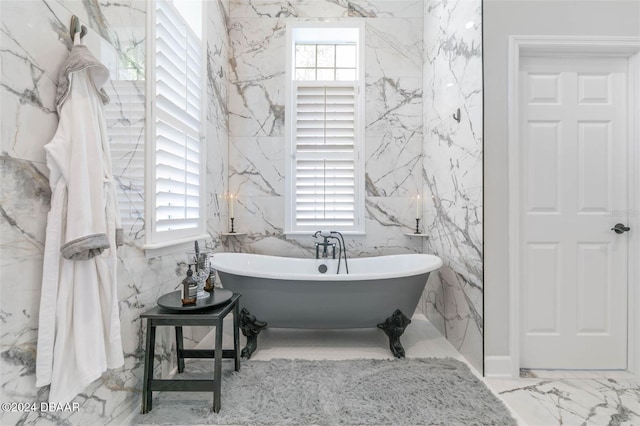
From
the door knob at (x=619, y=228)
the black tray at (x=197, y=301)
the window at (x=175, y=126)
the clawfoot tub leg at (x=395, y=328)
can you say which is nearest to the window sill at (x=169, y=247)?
the window at (x=175, y=126)

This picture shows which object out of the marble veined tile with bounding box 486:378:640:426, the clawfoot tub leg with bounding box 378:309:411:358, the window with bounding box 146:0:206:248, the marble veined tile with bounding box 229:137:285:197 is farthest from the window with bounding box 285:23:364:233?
the marble veined tile with bounding box 486:378:640:426

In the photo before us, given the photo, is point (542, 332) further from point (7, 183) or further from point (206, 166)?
point (7, 183)

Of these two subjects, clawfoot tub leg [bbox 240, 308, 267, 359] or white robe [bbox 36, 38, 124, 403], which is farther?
clawfoot tub leg [bbox 240, 308, 267, 359]

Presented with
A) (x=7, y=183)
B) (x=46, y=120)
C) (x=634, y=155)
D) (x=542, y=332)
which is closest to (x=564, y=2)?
(x=634, y=155)

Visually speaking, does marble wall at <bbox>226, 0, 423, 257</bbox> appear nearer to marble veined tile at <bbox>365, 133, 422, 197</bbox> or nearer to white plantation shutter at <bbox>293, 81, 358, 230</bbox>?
marble veined tile at <bbox>365, 133, 422, 197</bbox>

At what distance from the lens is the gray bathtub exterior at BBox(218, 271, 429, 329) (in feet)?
7.80

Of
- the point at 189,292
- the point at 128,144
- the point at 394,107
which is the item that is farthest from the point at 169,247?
the point at 394,107

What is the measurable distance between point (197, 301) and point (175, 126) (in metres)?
1.14

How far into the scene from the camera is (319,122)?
136 inches

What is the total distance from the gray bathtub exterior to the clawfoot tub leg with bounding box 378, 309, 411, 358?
3 cm

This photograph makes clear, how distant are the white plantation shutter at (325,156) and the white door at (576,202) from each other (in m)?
1.59

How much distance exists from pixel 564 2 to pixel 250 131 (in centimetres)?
271

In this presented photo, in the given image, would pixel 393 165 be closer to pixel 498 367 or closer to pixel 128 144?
pixel 498 367

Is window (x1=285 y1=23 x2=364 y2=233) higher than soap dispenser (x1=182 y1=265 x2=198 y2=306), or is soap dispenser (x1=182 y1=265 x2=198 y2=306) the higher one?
window (x1=285 y1=23 x2=364 y2=233)
